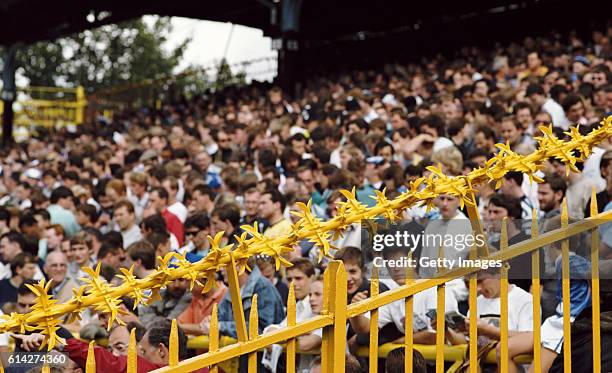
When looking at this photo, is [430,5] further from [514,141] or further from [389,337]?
[389,337]

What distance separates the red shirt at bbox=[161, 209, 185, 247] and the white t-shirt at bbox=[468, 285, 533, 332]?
4042mm

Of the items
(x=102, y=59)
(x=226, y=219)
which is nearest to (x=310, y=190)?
(x=226, y=219)

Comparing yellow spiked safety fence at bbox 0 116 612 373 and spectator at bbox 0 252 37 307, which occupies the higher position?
yellow spiked safety fence at bbox 0 116 612 373

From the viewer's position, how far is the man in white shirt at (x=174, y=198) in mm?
8570

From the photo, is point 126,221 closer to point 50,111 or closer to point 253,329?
point 253,329

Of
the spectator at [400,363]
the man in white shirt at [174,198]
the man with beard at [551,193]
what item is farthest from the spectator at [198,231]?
the spectator at [400,363]

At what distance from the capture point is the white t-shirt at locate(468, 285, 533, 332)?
431 centimetres

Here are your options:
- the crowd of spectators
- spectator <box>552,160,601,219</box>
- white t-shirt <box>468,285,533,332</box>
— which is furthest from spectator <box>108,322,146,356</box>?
spectator <box>552,160,601,219</box>

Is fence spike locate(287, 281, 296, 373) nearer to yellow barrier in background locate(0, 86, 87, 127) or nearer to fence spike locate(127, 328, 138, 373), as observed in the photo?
fence spike locate(127, 328, 138, 373)

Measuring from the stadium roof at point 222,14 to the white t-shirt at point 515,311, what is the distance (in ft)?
60.2

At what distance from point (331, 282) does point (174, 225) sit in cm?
541

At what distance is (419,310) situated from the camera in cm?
430

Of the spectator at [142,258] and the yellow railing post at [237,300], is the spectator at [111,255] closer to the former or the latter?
the spectator at [142,258]

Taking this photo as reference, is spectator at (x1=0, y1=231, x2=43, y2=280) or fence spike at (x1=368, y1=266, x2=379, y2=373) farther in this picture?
spectator at (x1=0, y1=231, x2=43, y2=280)
